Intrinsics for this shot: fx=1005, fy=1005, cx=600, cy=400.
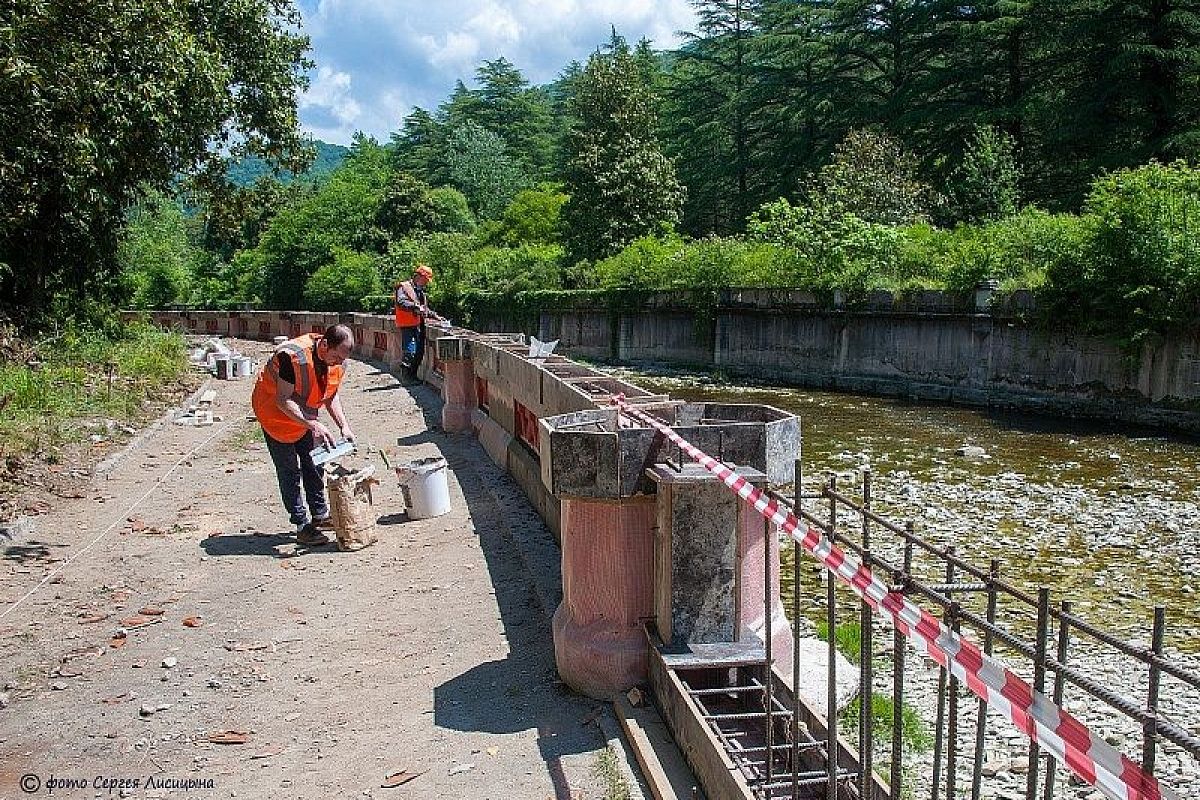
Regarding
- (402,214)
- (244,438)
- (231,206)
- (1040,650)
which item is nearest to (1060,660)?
(1040,650)

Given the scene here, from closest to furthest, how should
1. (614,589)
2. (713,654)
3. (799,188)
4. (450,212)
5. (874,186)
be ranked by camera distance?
(713,654) < (614,589) < (874,186) < (799,188) < (450,212)

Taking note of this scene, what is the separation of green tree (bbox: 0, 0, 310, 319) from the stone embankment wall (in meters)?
13.5

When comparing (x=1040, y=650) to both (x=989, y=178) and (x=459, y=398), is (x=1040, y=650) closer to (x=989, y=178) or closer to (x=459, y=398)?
(x=459, y=398)

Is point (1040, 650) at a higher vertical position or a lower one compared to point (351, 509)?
higher

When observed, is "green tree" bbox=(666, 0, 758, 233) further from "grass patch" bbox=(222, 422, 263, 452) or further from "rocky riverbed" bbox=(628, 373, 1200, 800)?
"grass patch" bbox=(222, 422, 263, 452)

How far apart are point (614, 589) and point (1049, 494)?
328 inches

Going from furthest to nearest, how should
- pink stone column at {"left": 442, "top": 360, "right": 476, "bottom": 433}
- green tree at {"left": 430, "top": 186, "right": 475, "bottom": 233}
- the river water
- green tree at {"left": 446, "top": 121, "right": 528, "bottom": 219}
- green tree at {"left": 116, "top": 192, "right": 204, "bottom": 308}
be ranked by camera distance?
green tree at {"left": 446, "top": 121, "right": 528, "bottom": 219}
green tree at {"left": 116, "top": 192, "right": 204, "bottom": 308}
green tree at {"left": 430, "top": 186, "right": 475, "bottom": 233}
pink stone column at {"left": 442, "top": 360, "right": 476, "bottom": 433}
the river water

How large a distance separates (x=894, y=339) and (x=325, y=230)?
39.2m

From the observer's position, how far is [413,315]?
55.8ft

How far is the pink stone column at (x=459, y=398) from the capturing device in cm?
1249

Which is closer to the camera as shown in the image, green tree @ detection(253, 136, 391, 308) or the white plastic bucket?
the white plastic bucket

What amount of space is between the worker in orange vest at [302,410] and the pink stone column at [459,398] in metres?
4.41

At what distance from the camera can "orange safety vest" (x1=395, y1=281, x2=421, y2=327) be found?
16.4 meters

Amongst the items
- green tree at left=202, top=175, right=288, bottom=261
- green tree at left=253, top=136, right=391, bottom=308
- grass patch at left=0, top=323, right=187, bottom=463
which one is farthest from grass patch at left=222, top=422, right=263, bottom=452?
green tree at left=253, top=136, right=391, bottom=308
